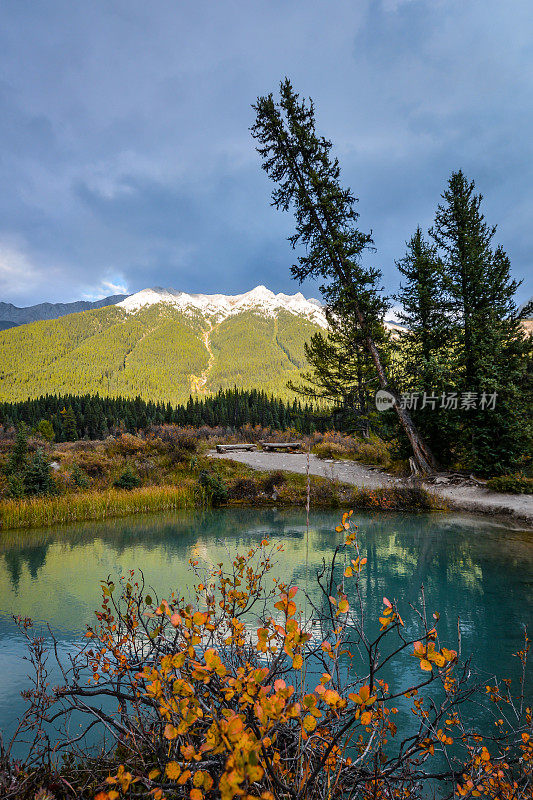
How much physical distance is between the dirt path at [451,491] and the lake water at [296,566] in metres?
0.99

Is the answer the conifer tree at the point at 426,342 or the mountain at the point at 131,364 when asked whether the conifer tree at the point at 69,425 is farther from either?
the mountain at the point at 131,364

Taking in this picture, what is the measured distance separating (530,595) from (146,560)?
293 inches

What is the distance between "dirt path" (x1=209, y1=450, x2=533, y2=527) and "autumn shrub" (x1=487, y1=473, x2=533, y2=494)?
269 millimetres

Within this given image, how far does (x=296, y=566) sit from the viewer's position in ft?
23.3

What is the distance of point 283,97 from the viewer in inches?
620

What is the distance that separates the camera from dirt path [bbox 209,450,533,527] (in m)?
10.6

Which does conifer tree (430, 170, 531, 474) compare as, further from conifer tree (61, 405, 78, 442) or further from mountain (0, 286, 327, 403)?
mountain (0, 286, 327, 403)

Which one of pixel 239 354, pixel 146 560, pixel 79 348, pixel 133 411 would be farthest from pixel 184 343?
pixel 146 560

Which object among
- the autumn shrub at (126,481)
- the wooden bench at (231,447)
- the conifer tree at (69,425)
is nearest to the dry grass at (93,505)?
the autumn shrub at (126,481)

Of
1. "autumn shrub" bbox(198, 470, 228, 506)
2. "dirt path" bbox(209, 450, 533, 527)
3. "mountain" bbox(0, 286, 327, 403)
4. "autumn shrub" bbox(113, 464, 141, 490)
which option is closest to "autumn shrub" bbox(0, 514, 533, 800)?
"dirt path" bbox(209, 450, 533, 527)

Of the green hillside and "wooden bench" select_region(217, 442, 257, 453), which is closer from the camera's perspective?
"wooden bench" select_region(217, 442, 257, 453)

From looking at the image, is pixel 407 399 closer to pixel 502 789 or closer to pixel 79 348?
pixel 502 789

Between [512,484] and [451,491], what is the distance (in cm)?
192

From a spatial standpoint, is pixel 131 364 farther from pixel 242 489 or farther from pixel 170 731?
pixel 170 731
